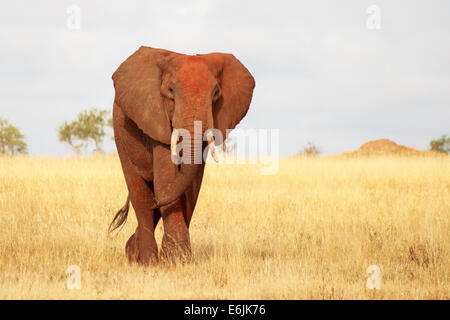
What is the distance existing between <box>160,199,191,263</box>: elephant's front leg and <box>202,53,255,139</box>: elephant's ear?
110cm

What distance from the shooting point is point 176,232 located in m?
7.46

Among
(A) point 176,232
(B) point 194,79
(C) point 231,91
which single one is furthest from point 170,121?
(A) point 176,232

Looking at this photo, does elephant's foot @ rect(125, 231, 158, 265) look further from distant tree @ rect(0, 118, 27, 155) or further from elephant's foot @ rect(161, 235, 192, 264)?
distant tree @ rect(0, 118, 27, 155)

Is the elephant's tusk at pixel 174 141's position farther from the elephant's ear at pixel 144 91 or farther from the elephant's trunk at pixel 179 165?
the elephant's ear at pixel 144 91

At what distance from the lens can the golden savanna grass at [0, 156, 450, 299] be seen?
6945 mm

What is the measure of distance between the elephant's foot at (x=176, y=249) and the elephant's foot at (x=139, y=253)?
0.61 meters

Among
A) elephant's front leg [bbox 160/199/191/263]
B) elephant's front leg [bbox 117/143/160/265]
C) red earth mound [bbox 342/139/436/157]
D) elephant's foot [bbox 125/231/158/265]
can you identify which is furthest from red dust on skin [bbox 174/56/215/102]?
red earth mound [bbox 342/139/436/157]

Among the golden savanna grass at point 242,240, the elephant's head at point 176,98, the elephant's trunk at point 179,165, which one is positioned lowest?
the golden savanna grass at point 242,240

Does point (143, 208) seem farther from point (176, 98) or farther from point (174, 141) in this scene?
point (176, 98)

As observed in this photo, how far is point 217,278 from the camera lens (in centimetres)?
727

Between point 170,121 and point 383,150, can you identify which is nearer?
point 170,121

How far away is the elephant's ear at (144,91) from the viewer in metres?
7.32

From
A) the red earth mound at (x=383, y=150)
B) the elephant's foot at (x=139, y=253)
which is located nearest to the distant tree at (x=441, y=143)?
the red earth mound at (x=383, y=150)

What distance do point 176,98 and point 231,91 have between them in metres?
0.94
